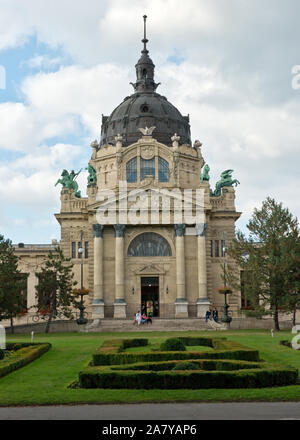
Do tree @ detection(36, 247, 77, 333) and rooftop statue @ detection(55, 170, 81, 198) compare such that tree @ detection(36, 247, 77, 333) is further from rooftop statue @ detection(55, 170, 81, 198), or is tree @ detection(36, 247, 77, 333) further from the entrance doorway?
rooftop statue @ detection(55, 170, 81, 198)

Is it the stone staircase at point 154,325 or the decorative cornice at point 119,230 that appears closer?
the stone staircase at point 154,325

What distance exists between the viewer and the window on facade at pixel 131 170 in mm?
76188

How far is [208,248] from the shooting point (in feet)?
238

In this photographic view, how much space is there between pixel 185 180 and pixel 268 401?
6196cm

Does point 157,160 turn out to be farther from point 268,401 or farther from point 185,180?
point 268,401

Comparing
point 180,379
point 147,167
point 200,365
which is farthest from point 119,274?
point 180,379

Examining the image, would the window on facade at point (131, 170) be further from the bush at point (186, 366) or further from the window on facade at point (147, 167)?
the bush at point (186, 366)

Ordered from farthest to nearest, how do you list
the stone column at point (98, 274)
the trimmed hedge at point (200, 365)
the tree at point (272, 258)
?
the stone column at point (98, 274)
the tree at point (272, 258)
the trimmed hedge at point (200, 365)

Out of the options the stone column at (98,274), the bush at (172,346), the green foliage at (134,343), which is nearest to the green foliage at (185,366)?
the bush at (172,346)

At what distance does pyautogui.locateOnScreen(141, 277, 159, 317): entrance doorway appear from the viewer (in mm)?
70125
